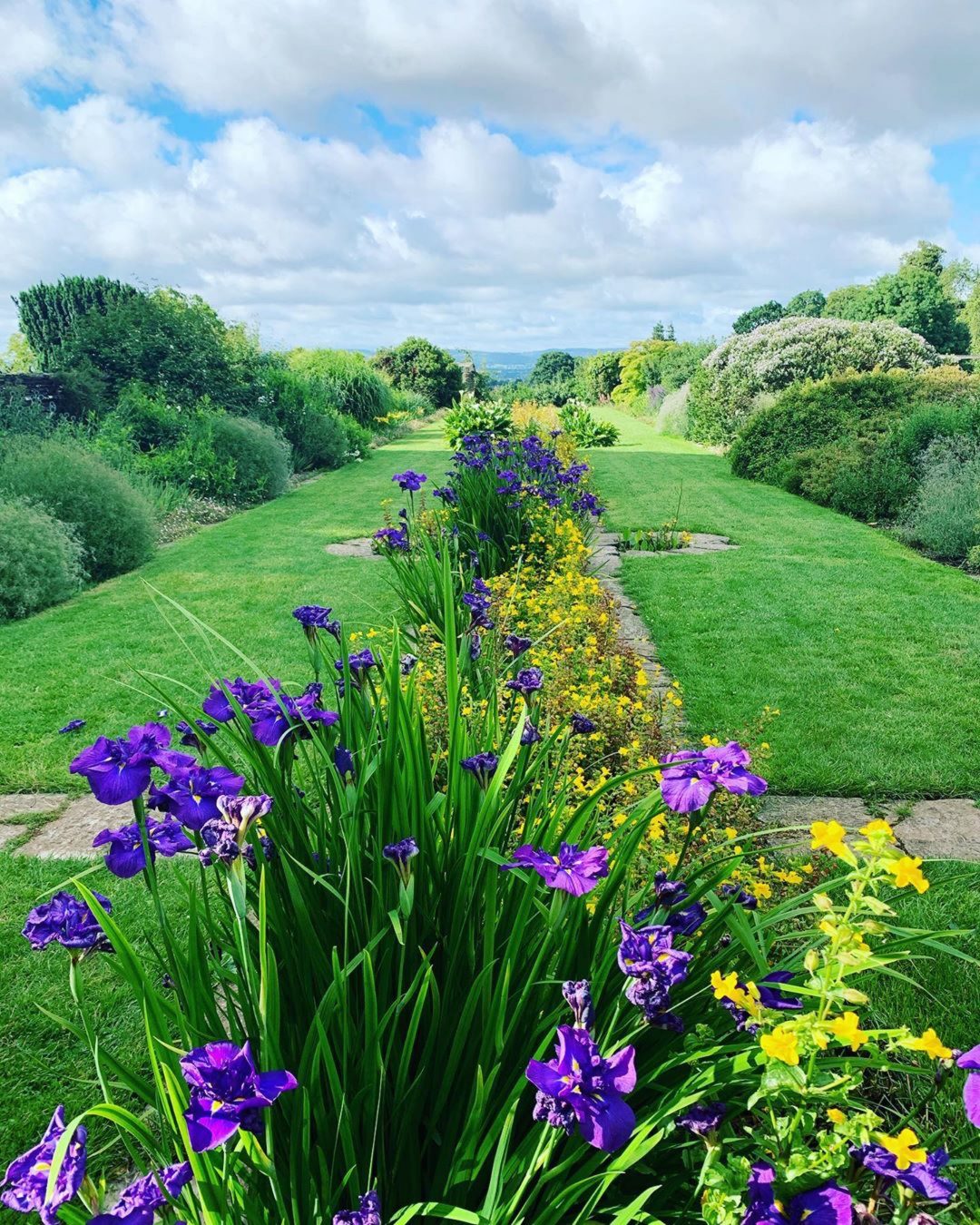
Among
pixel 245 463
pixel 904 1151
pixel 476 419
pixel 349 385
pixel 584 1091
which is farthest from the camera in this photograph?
pixel 349 385

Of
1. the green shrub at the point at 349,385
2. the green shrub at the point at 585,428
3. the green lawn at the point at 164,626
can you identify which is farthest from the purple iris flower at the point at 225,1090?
the green shrub at the point at 349,385

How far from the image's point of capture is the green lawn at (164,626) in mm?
4344

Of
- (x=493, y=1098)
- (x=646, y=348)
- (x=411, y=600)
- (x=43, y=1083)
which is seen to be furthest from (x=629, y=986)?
(x=646, y=348)

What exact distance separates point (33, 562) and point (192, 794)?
20.4 feet

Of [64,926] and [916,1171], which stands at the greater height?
[64,926]

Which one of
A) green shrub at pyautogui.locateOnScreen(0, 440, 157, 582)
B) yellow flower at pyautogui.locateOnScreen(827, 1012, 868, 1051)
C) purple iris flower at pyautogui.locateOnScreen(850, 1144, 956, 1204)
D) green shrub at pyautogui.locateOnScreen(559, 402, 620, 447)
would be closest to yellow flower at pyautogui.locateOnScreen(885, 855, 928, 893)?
yellow flower at pyautogui.locateOnScreen(827, 1012, 868, 1051)

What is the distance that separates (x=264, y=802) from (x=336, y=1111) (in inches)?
20.4

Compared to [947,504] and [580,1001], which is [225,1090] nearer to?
[580,1001]

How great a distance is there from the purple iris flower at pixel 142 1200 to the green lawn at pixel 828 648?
320cm

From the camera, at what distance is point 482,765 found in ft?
5.09

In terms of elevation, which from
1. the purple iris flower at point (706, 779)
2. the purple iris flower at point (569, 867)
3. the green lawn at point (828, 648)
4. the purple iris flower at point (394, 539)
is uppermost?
the purple iris flower at point (706, 779)

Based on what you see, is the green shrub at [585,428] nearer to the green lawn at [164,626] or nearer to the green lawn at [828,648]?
the green lawn at [828,648]

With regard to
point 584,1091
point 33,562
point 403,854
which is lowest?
point 33,562

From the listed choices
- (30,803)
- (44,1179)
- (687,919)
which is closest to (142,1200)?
(44,1179)
